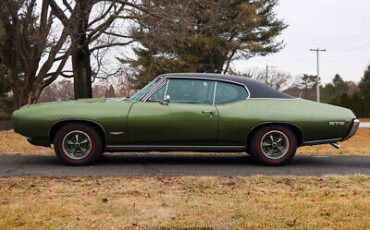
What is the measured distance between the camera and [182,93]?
23.3 feet

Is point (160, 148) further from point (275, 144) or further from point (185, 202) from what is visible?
point (185, 202)

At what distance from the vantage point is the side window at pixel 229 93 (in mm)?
7141

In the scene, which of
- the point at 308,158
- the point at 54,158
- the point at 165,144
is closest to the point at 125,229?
the point at 165,144

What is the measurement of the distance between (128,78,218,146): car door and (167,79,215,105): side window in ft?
0.21

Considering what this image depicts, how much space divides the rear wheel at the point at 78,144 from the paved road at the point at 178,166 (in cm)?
16

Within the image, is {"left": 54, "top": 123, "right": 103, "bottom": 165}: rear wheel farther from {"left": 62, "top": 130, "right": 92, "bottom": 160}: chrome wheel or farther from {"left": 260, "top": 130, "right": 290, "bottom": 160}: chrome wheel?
{"left": 260, "top": 130, "right": 290, "bottom": 160}: chrome wheel

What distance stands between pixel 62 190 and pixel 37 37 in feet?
46.3

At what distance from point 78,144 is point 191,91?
2004 millimetres

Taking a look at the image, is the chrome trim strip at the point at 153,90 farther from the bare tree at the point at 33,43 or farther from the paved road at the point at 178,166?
the bare tree at the point at 33,43

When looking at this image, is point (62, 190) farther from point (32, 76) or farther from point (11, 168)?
point (32, 76)

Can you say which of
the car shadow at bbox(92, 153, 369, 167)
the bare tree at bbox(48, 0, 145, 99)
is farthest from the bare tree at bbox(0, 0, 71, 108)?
the car shadow at bbox(92, 153, 369, 167)

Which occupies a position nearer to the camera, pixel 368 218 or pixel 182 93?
pixel 368 218

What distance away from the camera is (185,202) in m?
4.49

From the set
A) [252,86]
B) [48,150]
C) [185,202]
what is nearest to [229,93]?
[252,86]
